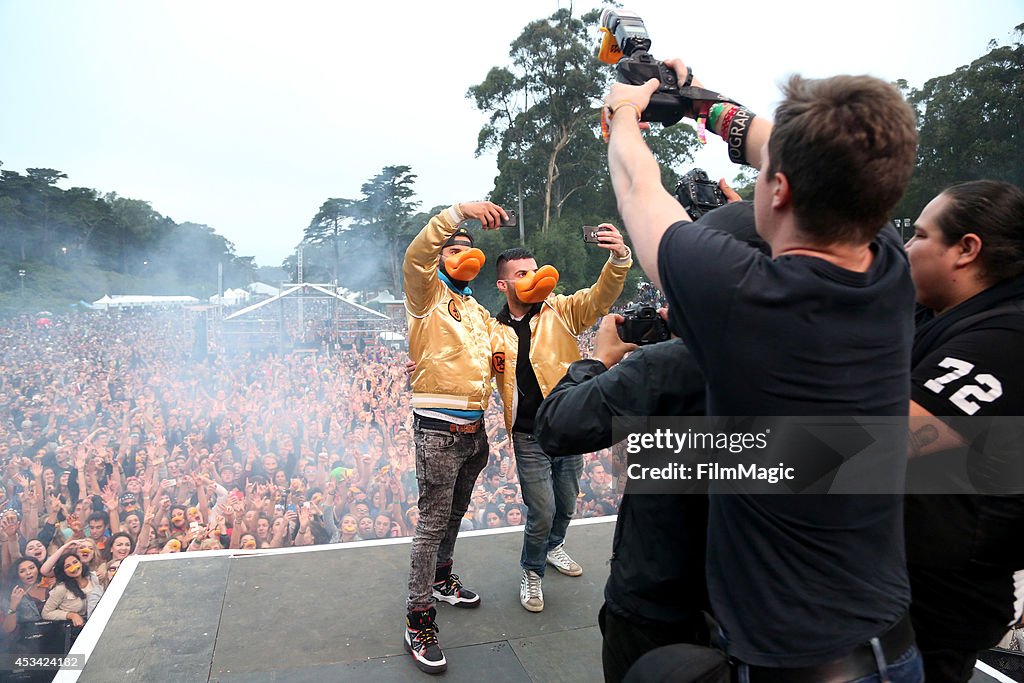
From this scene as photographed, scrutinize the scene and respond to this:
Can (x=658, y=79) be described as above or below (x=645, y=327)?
above

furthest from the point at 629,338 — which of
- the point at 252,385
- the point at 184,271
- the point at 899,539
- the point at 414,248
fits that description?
the point at 184,271

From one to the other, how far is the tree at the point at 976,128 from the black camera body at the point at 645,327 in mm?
19019

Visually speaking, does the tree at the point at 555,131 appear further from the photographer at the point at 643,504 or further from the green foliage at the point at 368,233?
Answer: the photographer at the point at 643,504

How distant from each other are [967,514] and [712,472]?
664mm

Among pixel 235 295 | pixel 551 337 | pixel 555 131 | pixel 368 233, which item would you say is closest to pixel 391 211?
pixel 368 233

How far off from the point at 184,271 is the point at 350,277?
35.1 feet

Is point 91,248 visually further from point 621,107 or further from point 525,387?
point 621,107

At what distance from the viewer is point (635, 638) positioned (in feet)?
4.33

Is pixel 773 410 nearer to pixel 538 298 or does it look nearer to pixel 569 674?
pixel 569 674

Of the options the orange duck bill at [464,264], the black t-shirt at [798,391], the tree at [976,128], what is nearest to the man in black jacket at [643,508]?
the black t-shirt at [798,391]

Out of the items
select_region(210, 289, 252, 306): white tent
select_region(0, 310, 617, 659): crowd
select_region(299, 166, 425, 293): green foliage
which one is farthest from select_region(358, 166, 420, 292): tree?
select_region(0, 310, 617, 659): crowd

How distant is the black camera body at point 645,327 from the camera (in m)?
1.26

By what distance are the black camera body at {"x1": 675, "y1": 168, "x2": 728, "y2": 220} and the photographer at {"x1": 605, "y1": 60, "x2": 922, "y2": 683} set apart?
307 millimetres

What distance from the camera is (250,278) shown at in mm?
39156
